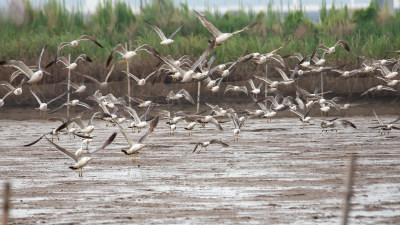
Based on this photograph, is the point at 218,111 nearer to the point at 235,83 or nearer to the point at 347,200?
the point at 235,83

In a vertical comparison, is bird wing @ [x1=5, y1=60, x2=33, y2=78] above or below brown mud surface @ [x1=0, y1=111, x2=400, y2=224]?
above

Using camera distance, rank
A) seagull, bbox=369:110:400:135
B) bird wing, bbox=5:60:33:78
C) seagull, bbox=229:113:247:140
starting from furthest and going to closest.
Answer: seagull, bbox=229:113:247:140, seagull, bbox=369:110:400:135, bird wing, bbox=5:60:33:78

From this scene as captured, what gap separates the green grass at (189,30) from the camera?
36000 millimetres

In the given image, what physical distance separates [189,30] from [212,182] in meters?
24.8

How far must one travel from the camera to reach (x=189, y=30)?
1535 inches

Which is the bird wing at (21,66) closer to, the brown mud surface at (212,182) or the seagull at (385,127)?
the brown mud surface at (212,182)

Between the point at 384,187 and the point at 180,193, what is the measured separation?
3256mm

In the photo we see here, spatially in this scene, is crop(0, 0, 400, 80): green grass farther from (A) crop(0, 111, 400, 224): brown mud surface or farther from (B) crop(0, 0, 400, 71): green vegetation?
(A) crop(0, 111, 400, 224): brown mud surface

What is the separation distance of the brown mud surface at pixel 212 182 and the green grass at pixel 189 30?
1185 cm

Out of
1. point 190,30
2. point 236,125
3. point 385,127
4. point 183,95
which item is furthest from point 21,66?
point 190,30

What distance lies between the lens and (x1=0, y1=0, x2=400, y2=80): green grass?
36000mm

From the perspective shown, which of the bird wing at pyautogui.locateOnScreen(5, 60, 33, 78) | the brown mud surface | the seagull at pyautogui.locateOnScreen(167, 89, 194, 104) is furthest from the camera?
the seagull at pyautogui.locateOnScreen(167, 89, 194, 104)

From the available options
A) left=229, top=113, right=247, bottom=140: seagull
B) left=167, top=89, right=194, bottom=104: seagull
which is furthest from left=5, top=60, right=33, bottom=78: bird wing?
left=167, top=89, right=194, bottom=104: seagull

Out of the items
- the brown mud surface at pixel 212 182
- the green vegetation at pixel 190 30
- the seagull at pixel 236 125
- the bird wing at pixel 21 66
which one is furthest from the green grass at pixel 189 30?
the bird wing at pixel 21 66
